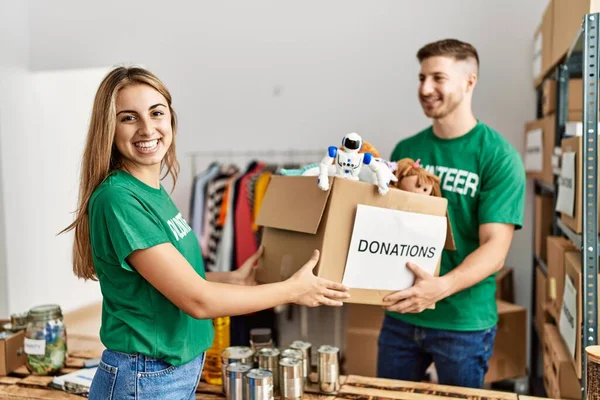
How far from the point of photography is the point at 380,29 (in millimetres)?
3559

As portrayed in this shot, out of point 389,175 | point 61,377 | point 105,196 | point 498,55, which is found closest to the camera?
point 105,196

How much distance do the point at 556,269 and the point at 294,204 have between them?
1.37m

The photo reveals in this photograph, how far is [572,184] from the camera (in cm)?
195

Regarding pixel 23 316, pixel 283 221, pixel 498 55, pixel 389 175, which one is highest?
pixel 498 55

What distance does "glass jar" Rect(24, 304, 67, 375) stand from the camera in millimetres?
1812

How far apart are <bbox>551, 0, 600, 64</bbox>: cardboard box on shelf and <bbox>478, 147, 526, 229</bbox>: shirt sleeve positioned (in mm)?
516

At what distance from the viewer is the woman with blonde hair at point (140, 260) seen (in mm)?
1278

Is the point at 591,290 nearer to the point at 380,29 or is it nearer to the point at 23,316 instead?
the point at 23,316

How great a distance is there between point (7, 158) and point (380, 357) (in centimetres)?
284

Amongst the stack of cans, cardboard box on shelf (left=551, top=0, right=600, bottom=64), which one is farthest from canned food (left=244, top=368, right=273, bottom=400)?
cardboard box on shelf (left=551, top=0, right=600, bottom=64)

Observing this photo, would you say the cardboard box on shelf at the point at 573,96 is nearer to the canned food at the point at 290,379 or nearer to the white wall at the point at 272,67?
the white wall at the point at 272,67

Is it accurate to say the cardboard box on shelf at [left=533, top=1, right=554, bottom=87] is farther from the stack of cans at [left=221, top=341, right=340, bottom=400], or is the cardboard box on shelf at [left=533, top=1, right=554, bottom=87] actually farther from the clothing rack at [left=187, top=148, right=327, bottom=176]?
the stack of cans at [left=221, top=341, right=340, bottom=400]

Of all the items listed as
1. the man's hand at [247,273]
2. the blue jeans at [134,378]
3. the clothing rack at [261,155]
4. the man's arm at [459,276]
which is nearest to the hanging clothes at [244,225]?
the clothing rack at [261,155]

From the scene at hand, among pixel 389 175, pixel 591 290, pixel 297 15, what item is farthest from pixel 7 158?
pixel 591 290
